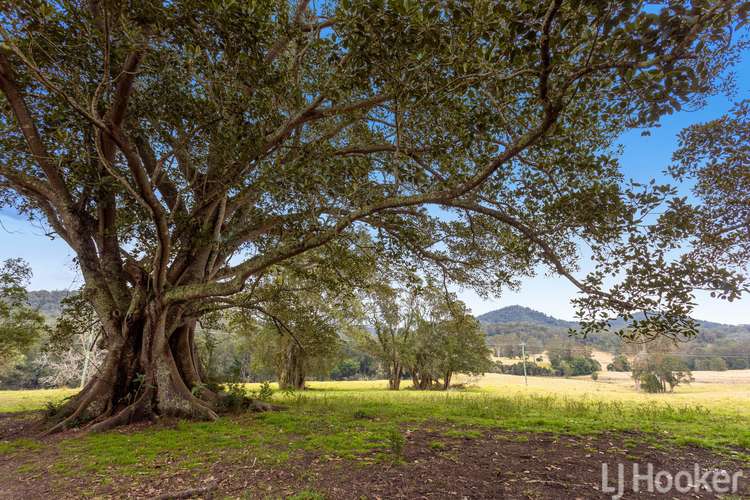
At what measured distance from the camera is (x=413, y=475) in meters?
4.88

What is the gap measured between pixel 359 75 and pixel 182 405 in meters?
8.93

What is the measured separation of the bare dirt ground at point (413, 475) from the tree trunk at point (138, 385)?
7.54ft

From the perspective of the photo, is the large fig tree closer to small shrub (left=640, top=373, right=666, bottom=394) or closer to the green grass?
the green grass

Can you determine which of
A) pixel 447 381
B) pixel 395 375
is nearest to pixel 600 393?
pixel 447 381

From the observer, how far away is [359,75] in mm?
5605

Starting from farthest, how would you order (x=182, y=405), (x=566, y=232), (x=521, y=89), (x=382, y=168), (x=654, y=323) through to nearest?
(x=182, y=405), (x=382, y=168), (x=566, y=232), (x=521, y=89), (x=654, y=323)

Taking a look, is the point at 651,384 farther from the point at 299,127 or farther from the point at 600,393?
the point at 299,127

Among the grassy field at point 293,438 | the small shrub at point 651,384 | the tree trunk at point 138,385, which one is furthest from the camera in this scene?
the small shrub at point 651,384

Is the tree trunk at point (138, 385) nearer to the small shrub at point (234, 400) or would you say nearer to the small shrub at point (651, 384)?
the small shrub at point (234, 400)

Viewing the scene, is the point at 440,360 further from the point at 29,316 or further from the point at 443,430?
the point at 29,316

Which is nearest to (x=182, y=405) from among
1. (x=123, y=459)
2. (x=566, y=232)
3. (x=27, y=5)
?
(x=123, y=459)

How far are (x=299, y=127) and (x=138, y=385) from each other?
26.7 ft

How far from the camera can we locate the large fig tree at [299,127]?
14.1 ft

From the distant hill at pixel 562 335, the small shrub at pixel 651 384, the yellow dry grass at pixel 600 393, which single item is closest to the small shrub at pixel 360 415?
the distant hill at pixel 562 335
